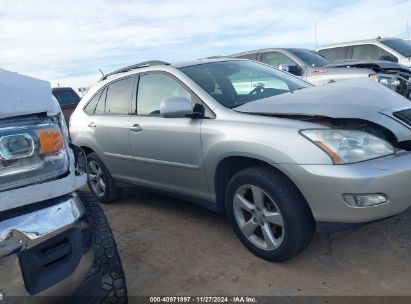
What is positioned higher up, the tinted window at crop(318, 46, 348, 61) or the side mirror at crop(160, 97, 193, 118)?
the side mirror at crop(160, 97, 193, 118)

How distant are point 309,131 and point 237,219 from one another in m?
0.94

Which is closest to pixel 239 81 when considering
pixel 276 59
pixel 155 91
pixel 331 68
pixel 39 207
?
pixel 155 91

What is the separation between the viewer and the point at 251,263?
303 cm

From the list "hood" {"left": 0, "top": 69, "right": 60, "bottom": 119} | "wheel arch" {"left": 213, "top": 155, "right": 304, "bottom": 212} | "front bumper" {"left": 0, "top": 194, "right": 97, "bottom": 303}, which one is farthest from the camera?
"wheel arch" {"left": 213, "top": 155, "right": 304, "bottom": 212}

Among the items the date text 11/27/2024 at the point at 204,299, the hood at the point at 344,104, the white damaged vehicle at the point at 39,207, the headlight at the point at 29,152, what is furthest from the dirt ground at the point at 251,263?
the headlight at the point at 29,152

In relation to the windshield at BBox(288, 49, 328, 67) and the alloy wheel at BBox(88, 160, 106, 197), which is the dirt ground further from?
the windshield at BBox(288, 49, 328, 67)

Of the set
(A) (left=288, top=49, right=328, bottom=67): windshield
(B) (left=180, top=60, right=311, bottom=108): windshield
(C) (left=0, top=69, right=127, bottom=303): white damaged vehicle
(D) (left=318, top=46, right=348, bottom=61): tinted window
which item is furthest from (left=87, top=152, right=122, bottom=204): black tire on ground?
(D) (left=318, top=46, right=348, bottom=61): tinted window

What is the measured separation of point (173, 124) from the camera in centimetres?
349

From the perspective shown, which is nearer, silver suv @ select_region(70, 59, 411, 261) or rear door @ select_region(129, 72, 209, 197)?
silver suv @ select_region(70, 59, 411, 261)

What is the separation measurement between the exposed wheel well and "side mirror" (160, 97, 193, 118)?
0.51 meters

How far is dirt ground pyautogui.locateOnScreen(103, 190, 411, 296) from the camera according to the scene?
2668 millimetres

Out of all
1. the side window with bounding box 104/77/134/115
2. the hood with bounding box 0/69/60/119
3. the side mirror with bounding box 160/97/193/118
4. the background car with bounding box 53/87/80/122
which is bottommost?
the background car with bounding box 53/87/80/122

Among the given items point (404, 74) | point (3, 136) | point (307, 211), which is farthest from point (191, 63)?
point (404, 74)

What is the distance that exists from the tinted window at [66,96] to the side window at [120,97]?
241 inches
